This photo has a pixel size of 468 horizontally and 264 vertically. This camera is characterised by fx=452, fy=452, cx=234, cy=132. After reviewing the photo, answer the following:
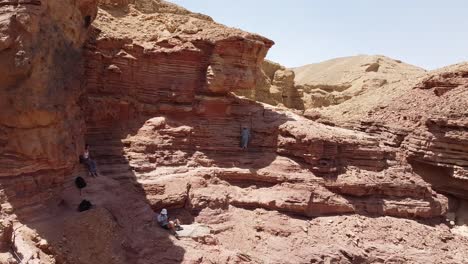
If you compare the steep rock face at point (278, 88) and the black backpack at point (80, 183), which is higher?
the steep rock face at point (278, 88)

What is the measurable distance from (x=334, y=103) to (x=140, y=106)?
22.2 meters

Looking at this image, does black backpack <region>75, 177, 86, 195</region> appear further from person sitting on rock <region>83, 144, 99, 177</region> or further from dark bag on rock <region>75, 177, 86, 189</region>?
person sitting on rock <region>83, 144, 99, 177</region>

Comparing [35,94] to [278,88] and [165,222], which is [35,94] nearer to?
[165,222]

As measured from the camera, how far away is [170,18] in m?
16.9

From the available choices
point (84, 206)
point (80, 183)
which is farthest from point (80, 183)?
point (84, 206)

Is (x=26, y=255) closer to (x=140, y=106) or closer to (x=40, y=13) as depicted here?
(x=40, y=13)

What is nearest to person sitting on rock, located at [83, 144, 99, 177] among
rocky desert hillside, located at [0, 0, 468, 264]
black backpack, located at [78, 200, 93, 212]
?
rocky desert hillside, located at [0, 0, 468, 264]

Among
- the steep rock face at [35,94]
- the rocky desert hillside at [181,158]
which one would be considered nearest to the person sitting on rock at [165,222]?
the rocky desert hillside at [181,158]

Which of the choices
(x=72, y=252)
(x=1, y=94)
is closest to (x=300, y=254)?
(x=72, y=252)

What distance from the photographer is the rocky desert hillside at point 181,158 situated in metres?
10.3

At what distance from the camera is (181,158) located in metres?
15.3

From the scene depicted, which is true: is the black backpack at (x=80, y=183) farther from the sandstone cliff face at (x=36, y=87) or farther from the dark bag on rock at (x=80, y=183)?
the sandstone cliff face at (x=36, y=87)

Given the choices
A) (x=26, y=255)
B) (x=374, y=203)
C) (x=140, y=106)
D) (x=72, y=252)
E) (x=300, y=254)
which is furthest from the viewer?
(x=374, y=203)

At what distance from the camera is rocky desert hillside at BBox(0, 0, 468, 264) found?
405 inches
